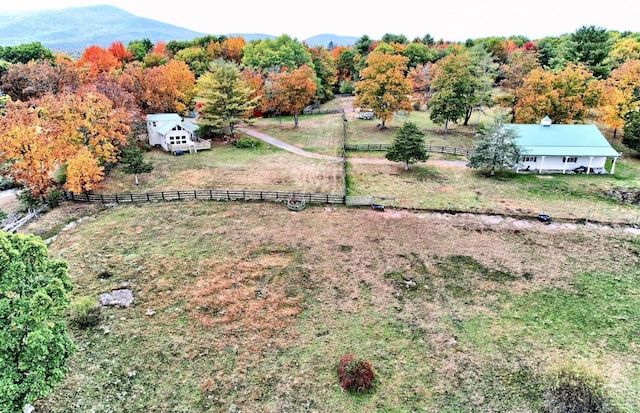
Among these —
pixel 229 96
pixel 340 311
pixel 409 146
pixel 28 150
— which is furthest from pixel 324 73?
pixel 340 311

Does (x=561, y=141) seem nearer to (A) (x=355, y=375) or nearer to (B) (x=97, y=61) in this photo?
(A) (x=355, y=375)

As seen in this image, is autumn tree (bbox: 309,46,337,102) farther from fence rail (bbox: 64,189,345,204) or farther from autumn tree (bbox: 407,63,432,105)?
fence rail (bbox: 64,189,345,204)

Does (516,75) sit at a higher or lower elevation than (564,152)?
higher

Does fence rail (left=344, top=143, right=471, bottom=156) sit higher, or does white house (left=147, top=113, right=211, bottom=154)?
white house (left=147, top=113, right=211, bottom=154)

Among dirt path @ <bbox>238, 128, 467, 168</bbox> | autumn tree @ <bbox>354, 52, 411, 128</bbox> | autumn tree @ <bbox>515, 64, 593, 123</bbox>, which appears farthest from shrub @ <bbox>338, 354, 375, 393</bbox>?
autumn tree @ <bbox>354, 52, 411, 128</bbox>

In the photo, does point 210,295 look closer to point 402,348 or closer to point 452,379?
point 402,348

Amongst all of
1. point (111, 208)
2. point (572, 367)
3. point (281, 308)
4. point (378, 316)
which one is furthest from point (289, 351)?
point (111, 208)
